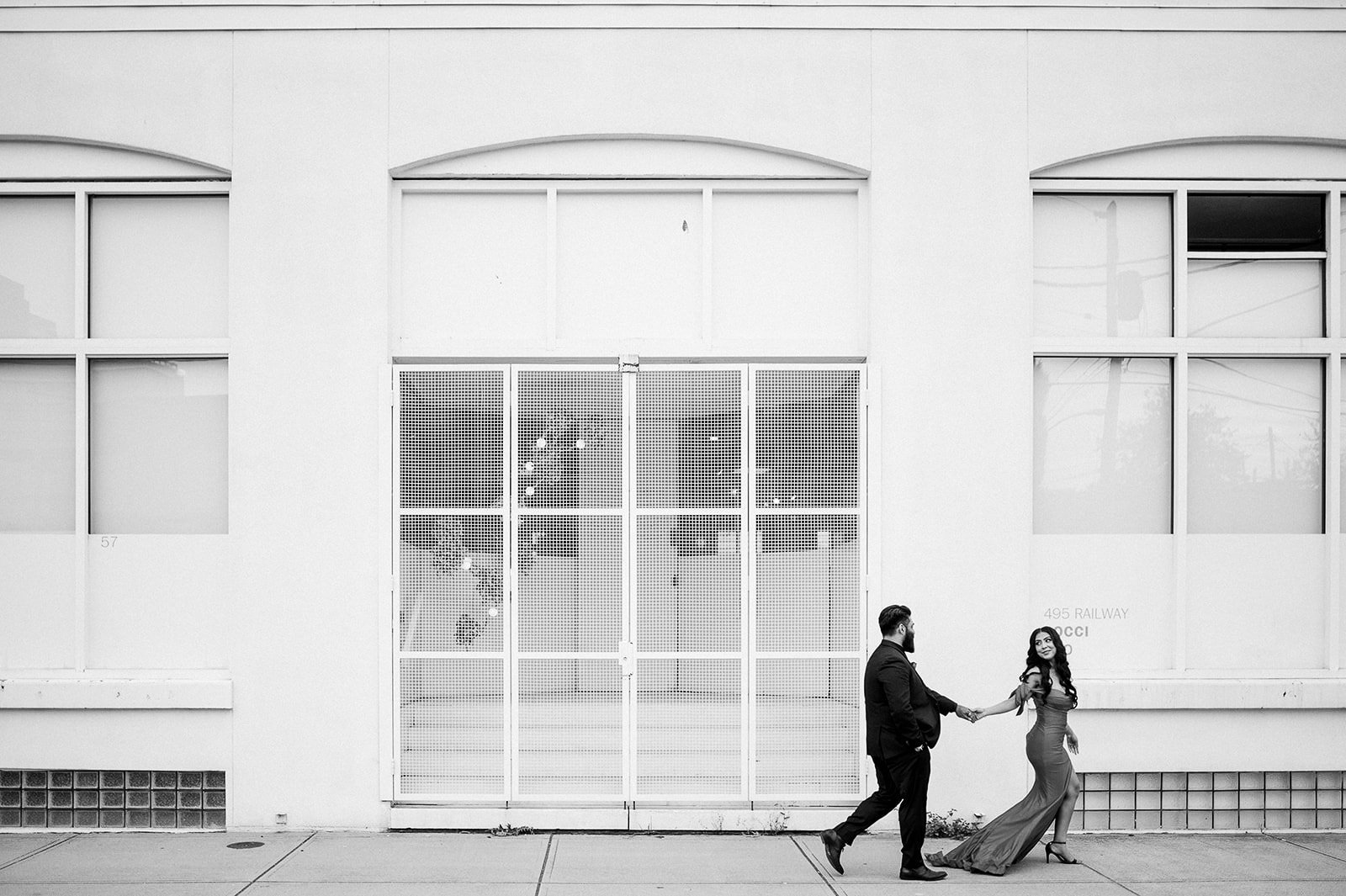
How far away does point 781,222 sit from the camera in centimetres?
792

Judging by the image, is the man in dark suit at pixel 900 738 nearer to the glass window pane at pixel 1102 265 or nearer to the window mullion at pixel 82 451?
the glass window pane at pixel 1102 265

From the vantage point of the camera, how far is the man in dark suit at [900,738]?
6.33 m

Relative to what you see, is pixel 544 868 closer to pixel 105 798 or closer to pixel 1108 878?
pixel 105 798

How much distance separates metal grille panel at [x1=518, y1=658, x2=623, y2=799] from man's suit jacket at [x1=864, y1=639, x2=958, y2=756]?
1.99 metres

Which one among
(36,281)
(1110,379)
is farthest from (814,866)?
(36,281)

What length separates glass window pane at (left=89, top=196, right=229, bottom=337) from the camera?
788 centimetres

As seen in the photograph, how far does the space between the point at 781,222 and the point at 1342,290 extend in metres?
4.30

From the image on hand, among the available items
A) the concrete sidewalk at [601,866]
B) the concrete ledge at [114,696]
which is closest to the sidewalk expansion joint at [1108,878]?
the concrete sidewalk at [601,866]

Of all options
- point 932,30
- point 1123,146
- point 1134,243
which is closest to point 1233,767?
point 1134,243

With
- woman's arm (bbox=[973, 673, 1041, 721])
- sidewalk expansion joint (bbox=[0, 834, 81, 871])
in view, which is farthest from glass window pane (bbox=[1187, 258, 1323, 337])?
sidewalk expansion joint (bbox=[0, 834, 81, 871])

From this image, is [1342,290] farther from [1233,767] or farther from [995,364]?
[1233,767]

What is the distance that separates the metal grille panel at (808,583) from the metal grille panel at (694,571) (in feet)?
0.62

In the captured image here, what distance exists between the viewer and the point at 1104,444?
7934mm

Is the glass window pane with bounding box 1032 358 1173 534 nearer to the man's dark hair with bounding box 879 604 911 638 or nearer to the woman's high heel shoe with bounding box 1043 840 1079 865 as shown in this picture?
the man's dark hair with bounding box 879 604 911 638
